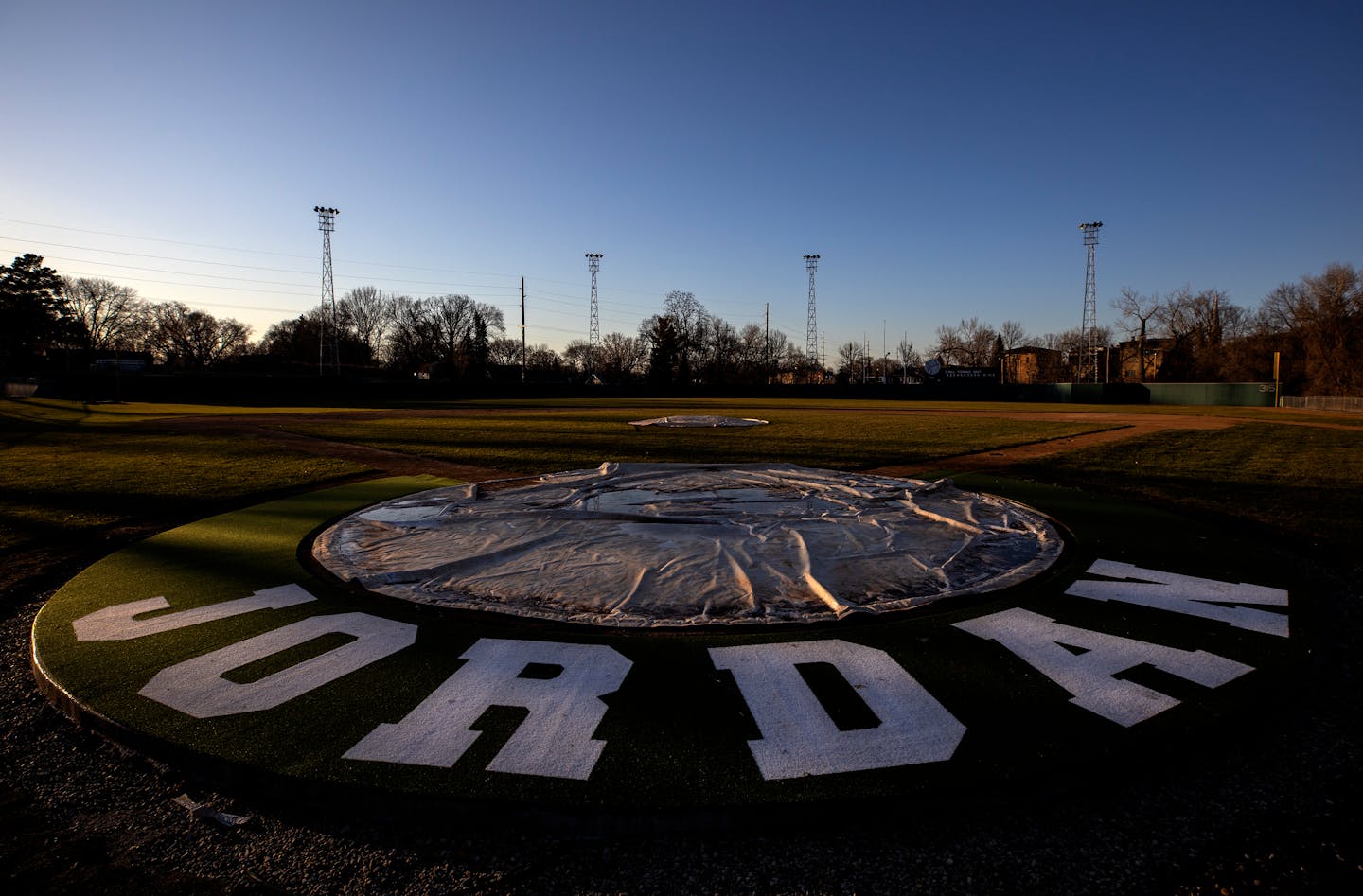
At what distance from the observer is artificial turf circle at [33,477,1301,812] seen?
8.42 ft

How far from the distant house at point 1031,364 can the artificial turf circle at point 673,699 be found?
114011 millimetres

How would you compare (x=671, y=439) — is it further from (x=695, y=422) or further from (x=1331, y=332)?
(x=1331, y=332)

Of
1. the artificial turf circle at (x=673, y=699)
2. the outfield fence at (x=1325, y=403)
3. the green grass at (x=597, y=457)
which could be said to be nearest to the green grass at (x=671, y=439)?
the green grass at (x=597, y=457)

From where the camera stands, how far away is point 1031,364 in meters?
112

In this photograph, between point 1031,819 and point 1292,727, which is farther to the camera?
point 1292,727

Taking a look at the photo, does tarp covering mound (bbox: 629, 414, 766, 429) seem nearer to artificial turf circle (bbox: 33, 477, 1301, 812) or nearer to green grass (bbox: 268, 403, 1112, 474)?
green grass (bbox: 268, 403, 1112, 474)

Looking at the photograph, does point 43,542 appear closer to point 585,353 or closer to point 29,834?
point 29,834

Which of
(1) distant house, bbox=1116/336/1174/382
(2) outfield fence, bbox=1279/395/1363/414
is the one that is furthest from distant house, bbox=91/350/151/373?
(1) distant house, bbox=1116/336/1174/382

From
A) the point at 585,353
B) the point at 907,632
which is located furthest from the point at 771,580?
the point at 585,353

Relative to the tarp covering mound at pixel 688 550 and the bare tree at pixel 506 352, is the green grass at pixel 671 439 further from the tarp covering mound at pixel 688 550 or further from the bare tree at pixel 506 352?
the bare tree at pixel 506 352

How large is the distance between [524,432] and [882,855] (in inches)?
676

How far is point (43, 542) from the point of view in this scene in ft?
22.0

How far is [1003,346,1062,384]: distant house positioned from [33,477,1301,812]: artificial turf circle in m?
114

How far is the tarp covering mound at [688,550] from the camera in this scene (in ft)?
15.0
